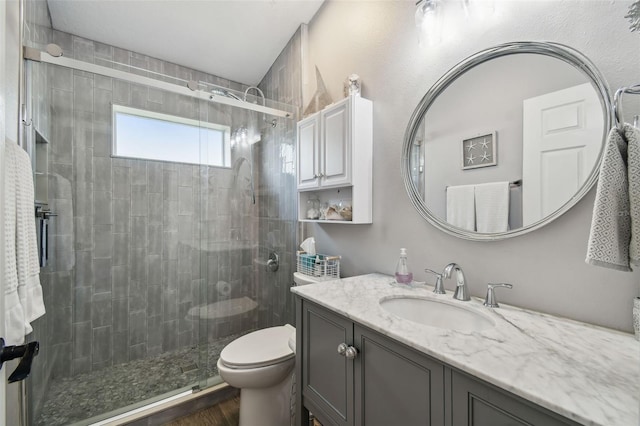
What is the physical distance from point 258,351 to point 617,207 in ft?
5.39

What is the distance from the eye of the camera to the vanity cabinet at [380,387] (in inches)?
24.2

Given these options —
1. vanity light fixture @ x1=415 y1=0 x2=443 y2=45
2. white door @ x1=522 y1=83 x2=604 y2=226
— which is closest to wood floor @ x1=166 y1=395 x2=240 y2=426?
white door @ x1=522 y1=83 x2=604 y2=226

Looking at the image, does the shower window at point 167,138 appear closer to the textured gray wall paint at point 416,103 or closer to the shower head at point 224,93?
the shower head at point 224,93

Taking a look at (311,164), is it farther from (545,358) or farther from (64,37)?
(64,37)

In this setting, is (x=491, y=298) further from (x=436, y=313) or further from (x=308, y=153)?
(x=308, y=153)

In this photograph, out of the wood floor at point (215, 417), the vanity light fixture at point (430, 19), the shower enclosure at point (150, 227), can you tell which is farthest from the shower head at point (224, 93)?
the wood floor at point (215, 417)

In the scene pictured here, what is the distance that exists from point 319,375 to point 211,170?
1666mm

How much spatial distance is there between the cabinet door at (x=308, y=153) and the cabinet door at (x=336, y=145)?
0.19ft

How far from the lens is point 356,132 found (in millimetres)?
1597

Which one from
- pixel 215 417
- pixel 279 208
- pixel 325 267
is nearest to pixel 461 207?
pixel 325 267

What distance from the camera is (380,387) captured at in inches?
34.3

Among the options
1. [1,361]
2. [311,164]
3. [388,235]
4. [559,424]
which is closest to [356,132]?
[311,164]

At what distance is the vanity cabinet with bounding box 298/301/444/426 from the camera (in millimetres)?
750

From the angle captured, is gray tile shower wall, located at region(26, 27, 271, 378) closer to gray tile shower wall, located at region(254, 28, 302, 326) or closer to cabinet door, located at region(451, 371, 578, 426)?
gray tile shower wall, located at region(254, 28, 302, 326)
